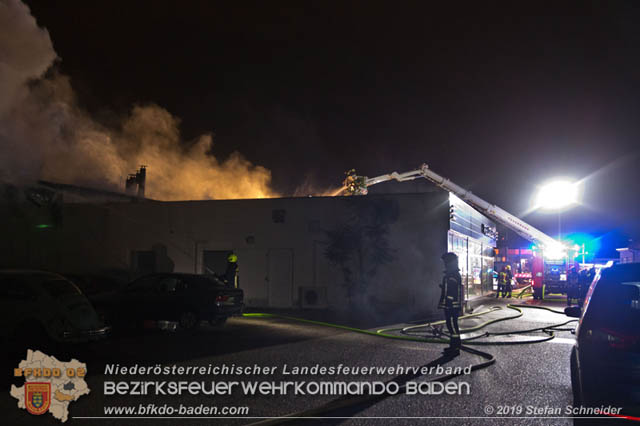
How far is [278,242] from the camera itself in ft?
62.4

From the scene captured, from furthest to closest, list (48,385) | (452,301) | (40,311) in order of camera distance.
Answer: (452,301) < (40,311) < (48,385)

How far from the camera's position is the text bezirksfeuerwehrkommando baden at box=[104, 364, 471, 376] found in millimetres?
7613

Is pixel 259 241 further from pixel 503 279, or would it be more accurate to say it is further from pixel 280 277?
pixel 503 279

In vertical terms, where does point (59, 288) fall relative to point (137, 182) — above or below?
below

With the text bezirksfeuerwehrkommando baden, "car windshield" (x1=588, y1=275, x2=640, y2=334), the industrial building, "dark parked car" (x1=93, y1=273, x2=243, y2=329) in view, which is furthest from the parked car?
the industrial building

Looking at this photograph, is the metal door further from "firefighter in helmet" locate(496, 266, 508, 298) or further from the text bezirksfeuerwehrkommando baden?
"firefighter in helmet" locate(496, 266, 508, 298)

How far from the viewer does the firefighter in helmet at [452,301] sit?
9.65 m

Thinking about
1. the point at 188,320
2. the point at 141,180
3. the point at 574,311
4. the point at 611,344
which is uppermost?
the point at 141,180

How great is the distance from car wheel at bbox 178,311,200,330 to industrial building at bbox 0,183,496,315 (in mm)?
6671

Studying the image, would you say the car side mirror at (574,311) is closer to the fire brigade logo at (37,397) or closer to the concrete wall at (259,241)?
the fire brigade logo at (37,397)

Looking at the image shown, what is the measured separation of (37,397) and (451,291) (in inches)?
293

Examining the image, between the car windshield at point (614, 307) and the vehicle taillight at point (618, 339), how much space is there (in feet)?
0.14

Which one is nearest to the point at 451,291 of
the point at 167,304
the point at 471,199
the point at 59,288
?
the point at 167,304

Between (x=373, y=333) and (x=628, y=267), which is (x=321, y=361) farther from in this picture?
(x=628, y=267)
